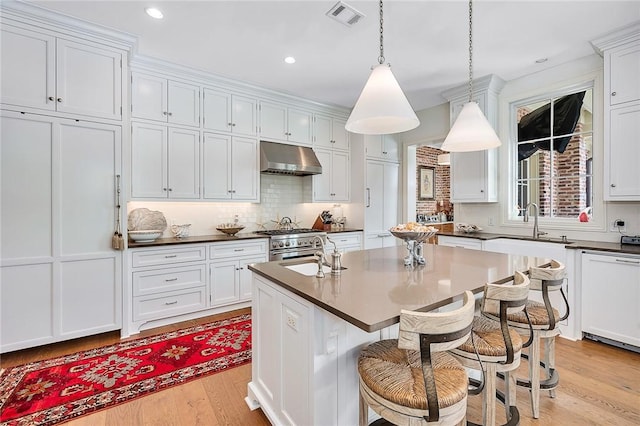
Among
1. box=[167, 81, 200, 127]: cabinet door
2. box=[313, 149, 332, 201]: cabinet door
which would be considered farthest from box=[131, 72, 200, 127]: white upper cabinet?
box=[313, 149, 332, 201]: cabinet door

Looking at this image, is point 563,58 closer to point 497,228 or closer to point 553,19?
point 553,19

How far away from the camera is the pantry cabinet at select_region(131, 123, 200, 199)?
3287 millimetres

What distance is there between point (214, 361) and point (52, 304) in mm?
1511

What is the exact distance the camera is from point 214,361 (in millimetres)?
2492

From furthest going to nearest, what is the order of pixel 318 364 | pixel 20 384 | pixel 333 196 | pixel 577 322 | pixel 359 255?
1. pixel 333 196
2. pixel 577 322
3. pixel 359 255
4. pixel 20 384
5. pixel 318 364

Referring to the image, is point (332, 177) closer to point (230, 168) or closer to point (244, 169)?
point (244, 169)

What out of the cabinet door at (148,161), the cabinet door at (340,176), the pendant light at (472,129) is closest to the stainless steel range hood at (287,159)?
the cabinet door at (340,176)

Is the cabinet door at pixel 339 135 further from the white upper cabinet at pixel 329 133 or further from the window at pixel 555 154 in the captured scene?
the window at pixel 555 154

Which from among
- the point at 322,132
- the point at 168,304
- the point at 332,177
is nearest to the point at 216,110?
the point at 322,132

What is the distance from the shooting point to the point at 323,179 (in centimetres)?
474

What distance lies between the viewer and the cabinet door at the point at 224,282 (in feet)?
11.5

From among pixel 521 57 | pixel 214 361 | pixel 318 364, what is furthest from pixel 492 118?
pixel 214 361

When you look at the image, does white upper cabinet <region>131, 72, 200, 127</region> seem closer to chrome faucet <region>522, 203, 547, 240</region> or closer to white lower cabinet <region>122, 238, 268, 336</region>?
white lower cabinet <region>122, 238, 268, 336</region>

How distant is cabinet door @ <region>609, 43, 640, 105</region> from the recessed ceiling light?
416 cm
